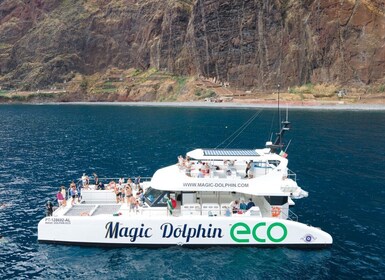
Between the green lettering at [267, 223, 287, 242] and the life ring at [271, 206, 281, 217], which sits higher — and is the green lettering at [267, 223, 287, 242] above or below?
below

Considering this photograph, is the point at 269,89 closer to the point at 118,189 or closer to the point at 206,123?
the point at 206,123

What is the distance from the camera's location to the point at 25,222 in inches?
1106

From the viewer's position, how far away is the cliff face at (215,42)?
140 metres

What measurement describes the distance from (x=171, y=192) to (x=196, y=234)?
10.4 ft

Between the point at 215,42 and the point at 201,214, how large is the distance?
480 feet

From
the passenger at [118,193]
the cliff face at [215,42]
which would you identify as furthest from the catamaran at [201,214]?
the cliff face at [215,42]

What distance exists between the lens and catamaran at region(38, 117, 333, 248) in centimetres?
2308

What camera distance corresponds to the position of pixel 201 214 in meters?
23.6

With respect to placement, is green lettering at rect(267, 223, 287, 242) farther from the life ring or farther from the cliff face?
the cliff face

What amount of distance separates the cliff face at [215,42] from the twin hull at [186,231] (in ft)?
420

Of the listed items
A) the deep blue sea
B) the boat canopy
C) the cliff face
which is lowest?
the deep blue sea

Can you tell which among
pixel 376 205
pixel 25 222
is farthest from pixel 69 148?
pixel 376 205

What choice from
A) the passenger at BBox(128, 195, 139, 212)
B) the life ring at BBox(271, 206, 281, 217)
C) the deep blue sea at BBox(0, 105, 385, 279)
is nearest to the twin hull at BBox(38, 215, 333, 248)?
the deep blue sea at BBox(0, 105, 385, 279)

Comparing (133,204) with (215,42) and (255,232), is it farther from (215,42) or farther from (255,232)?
(215,42)
